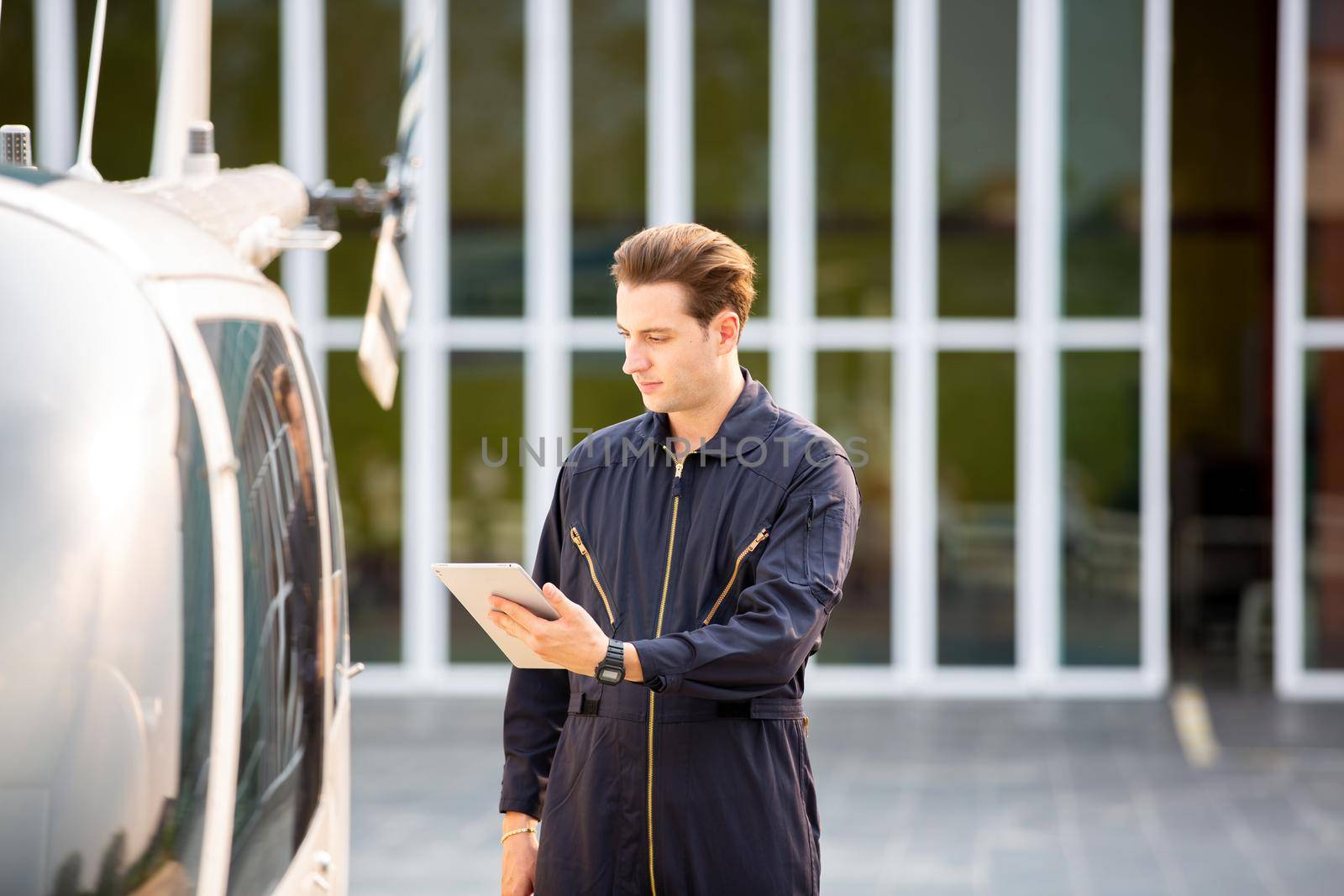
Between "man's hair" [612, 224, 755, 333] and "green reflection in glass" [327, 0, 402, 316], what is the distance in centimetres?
886

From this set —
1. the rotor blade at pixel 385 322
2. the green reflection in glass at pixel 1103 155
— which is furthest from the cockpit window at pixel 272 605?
the green reflection in glass at pixel 1103 155

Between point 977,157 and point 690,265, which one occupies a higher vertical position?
point 977,157

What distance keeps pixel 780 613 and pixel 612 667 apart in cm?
27

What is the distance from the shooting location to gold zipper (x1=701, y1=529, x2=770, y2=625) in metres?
2.66

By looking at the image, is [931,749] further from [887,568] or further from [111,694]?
[111,694]

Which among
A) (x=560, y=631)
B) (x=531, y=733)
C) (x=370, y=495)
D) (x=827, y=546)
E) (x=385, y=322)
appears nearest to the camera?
(x=560, y=631)

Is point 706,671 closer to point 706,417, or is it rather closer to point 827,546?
point 827,546

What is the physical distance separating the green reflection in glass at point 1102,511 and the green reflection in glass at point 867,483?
1191mm

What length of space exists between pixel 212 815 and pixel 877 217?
372 inches

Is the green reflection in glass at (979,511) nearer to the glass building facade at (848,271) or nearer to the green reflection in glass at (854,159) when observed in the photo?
the glass building facade at (848,271)

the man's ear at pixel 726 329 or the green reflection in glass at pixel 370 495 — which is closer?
the man's ear at pixel 726 329

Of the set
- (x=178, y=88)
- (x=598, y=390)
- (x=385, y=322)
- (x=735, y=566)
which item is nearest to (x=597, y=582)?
(x=735, y=566)

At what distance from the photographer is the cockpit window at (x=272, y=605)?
8.02 feet

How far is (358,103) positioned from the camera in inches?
448
